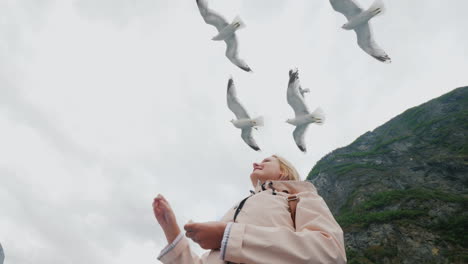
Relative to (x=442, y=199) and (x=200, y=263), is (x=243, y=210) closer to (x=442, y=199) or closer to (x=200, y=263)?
(x=200, y=263)

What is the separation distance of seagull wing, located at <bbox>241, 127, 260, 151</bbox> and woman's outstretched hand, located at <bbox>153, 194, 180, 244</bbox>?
1283cm

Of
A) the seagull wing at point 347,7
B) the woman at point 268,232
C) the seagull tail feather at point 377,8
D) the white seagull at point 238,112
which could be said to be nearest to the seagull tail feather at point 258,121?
the white seagull at point 238,112

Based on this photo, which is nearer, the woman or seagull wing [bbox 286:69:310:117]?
the woman

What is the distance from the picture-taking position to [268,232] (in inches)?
79.9

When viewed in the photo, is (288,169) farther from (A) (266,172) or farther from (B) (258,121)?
(B) (258,121)

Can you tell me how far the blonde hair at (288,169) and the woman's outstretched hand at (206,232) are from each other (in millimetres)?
1542

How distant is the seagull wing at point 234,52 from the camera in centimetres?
1353

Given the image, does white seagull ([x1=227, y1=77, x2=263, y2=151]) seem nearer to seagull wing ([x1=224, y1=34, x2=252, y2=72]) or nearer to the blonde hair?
seagull wing ([x1=224, y1=34, x2=252, y2=72])

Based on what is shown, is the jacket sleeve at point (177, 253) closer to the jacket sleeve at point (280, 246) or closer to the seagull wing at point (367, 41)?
the jacket sleeve at point (280, 246)

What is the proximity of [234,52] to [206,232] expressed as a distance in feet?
40.3

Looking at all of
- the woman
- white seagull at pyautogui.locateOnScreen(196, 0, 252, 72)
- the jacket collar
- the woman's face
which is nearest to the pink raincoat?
the woman

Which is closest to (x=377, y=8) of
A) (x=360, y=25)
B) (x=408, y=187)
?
(x=360, y=25)

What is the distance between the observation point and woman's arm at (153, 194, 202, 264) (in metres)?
2.39

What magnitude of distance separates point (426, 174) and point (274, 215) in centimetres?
2672
